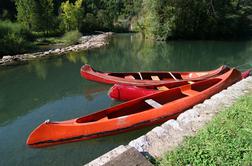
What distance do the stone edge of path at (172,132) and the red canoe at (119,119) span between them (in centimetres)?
Result: 90

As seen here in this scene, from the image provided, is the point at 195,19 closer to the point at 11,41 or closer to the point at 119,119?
the point at 11,41

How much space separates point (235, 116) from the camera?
4.30 meters

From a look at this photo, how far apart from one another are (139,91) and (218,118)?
3413 millimetres

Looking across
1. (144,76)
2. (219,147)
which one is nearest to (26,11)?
(144,76)

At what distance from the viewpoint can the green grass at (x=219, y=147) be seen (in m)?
3.25

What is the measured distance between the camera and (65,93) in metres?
9.67

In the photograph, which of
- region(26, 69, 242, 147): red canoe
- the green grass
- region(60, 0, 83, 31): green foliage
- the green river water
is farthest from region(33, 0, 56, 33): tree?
the green grass

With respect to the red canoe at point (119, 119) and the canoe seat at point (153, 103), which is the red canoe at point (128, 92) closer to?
the red canoe at point (119, 119)

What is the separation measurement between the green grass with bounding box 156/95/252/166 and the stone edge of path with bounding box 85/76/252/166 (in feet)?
0.85

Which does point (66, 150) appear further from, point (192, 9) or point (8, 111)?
point (192, 9)

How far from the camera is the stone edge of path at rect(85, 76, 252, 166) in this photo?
3.72 metres

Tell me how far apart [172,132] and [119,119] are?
5.40 feet

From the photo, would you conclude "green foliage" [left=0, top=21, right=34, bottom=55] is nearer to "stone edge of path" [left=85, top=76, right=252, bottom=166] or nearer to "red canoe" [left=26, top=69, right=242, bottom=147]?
"red canoe" [left=26, top=69, right=242, bottom=147]

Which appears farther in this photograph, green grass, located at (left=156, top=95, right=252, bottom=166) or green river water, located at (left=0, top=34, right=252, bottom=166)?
green river water, located at (left=0, top=34, right=252, bottom=166)
